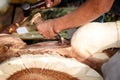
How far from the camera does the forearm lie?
1.39 m

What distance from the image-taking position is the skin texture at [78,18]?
1399mm

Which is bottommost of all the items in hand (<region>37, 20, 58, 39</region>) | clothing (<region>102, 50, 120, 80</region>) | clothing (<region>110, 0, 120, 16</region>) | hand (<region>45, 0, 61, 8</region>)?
clothing (<region>102, 50, 120, 80</region>)

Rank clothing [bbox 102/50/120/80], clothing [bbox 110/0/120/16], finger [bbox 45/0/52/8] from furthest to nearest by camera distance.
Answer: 1. finger [bbox 45/0/52/8]
2. clothing [bbox 110/0/120/16]
3. clothing [bbox 102/50/120/80]

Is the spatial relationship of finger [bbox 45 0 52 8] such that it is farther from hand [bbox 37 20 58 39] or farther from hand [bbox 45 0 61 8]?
hand [bbox 37 20 58 39]

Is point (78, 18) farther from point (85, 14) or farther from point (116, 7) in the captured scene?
point (116, 7)

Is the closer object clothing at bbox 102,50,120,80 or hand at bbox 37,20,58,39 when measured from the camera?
clothing at bbox 102,50,120,80

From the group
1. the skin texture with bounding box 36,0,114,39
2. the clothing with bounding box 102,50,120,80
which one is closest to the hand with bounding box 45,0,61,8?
the skin texture with bounding box 36,0,114,39

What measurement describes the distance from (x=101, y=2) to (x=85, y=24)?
230 mm

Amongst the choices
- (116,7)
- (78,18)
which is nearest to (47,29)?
(78,18)

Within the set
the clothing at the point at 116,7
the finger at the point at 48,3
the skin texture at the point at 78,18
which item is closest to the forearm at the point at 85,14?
the skin texture at the point at 78,18

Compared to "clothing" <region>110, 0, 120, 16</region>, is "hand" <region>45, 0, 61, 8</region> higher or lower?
lower

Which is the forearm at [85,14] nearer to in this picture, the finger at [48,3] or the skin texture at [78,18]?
the skin texture at [78,18]

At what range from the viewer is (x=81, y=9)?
1.49 meters

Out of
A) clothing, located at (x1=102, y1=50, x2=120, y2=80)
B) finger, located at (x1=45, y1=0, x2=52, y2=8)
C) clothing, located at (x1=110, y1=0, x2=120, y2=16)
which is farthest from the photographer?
finger, located at (x1=45, y1=0, x2=52, y2=8)
